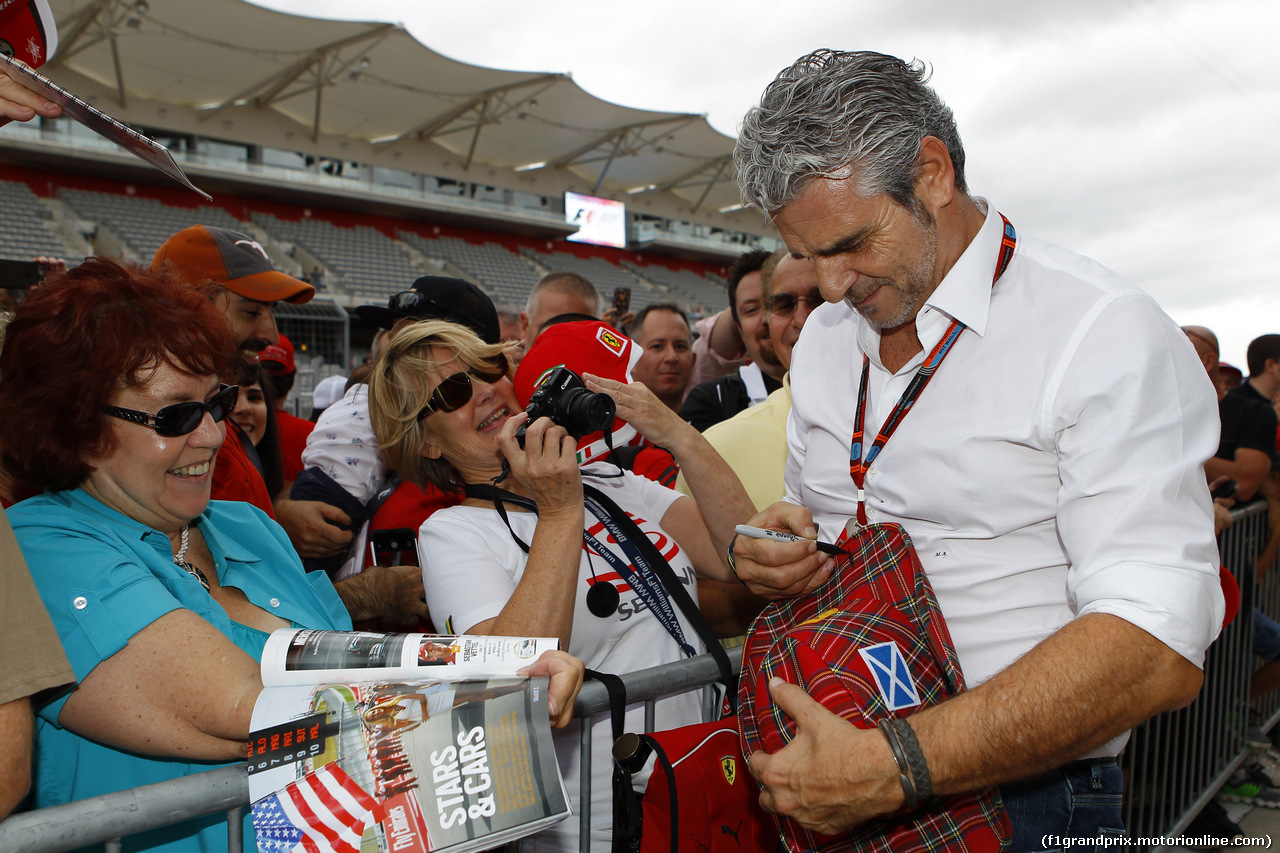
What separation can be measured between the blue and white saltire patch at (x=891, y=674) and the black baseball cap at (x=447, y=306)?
1.64 m

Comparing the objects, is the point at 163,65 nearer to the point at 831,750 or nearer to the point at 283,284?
the point at 283,284

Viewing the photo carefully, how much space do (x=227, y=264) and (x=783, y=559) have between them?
2.08 m

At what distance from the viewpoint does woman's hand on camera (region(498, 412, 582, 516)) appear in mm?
1613

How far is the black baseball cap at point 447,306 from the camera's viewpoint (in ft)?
8.38

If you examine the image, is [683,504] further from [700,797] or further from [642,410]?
[700,797]

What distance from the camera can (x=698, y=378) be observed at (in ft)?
17.0

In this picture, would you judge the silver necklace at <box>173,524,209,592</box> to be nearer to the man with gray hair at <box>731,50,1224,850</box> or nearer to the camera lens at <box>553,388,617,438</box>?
the camera lens at <box>553,388,617,438</box>

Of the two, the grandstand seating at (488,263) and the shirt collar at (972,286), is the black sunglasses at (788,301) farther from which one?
the grandstand seating at (488,263)

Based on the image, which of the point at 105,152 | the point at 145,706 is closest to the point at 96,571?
the point at 145,706

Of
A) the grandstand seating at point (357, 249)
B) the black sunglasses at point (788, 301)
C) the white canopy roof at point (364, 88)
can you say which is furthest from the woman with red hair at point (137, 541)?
the white canopy roof at point (364, 88)

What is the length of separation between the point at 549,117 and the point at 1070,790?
26363 millimetres

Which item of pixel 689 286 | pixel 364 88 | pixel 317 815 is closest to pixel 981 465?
pixel 317 815

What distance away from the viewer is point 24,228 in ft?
55.8

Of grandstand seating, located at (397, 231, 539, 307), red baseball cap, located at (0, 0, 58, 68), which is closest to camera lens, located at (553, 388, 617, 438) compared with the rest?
red baseball cap, located at (0, 0, 58, 68)
